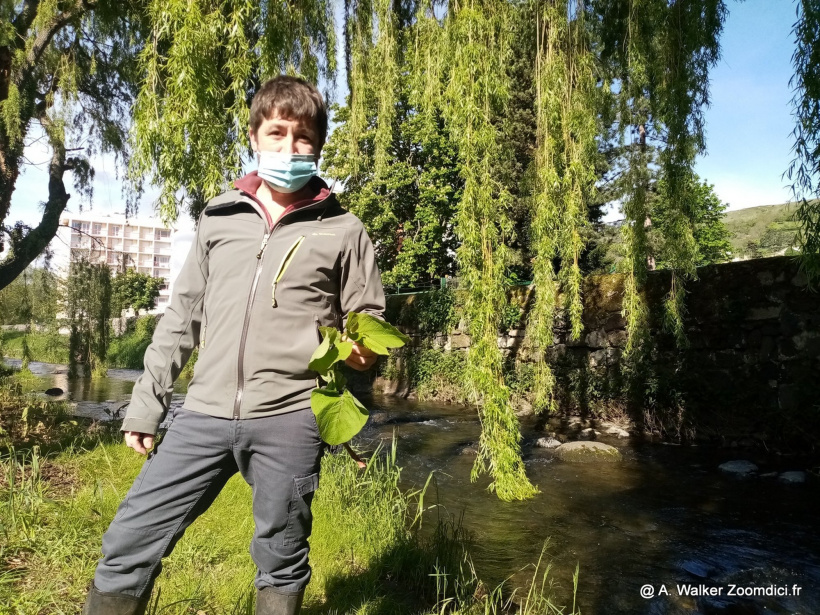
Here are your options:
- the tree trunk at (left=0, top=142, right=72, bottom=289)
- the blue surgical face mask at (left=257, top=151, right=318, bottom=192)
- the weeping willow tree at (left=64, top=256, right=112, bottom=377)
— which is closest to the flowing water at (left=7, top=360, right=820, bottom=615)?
the blue surgical face mask at (left=257, top=151, right=318, bottom=192)

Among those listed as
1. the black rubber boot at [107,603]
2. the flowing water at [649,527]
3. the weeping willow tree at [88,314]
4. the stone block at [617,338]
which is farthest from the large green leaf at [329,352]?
the weeping willow tree at [88,314]

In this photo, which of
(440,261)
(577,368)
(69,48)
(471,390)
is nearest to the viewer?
(471,390)

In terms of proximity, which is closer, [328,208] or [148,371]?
[148,371]

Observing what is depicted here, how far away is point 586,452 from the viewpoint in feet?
23.0

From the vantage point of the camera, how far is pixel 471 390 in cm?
342

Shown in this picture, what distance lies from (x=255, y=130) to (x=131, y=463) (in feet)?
11.3

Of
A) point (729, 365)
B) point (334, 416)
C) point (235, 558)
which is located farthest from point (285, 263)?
point (729, 365)

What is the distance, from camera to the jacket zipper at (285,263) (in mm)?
1503

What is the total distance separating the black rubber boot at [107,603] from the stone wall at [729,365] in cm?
758

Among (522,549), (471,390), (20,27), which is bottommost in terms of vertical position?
(522,549)

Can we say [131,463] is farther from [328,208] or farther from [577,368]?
[577,368]

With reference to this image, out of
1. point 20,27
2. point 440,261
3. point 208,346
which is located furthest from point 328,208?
point 440,261

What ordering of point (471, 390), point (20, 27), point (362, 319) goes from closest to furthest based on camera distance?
point (362, 319) < point (471, 390) < point (20, 27)

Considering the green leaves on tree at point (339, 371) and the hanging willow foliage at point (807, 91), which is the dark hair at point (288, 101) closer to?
the green leaves on tree at point (339, 371)
